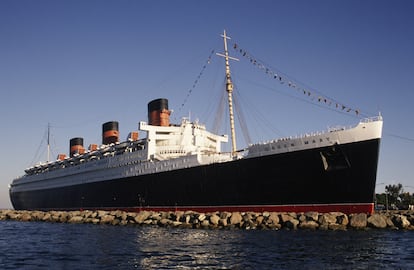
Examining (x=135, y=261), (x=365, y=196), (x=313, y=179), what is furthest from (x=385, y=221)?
(x=135, y=261)

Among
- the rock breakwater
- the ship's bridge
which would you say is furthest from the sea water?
the ship's bridge

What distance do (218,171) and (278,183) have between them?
6.90 meters

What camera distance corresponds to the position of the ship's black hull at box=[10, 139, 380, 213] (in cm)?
3169

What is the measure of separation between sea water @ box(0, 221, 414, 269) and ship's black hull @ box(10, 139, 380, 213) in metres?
4.50

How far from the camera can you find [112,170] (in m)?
57.1

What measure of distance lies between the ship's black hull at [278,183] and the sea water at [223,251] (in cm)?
450

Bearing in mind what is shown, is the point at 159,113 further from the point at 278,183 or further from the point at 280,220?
the point at 280,220

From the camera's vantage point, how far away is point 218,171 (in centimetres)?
3972

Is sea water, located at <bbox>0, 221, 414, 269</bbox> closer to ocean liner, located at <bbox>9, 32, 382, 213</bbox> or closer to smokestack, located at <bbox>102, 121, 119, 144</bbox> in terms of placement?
ocean liner, located at <bbox>9, 32, 382, 213</bbox>

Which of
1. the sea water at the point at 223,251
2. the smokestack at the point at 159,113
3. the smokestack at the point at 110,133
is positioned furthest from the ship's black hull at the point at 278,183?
the smokestack at the point at 110,133

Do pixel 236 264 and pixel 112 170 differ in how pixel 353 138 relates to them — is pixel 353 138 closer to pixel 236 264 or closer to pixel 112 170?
pixel 236 264

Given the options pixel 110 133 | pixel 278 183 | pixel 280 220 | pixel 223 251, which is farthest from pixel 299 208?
pixel 110 133

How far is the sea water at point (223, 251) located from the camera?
1772 centimetres

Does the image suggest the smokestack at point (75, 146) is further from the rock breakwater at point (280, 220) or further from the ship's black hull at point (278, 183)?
the rock breakwater at point (280, 220)
